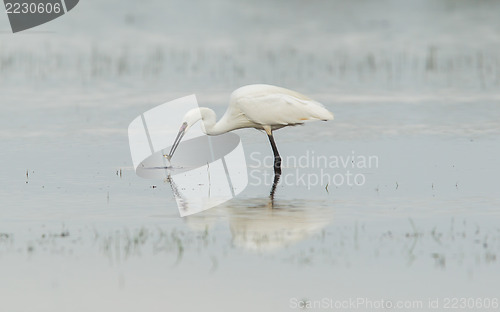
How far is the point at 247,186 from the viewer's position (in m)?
12.1

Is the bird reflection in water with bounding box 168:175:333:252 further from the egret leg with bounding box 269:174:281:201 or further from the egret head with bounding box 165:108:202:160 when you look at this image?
the egret head with bounding box 165:108:202:160

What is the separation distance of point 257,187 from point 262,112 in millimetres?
2183

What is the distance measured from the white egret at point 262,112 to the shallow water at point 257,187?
50cm

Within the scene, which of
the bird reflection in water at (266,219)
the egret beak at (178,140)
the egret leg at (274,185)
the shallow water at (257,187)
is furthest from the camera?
the egret beak at (178,140)

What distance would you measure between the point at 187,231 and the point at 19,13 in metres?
26.6

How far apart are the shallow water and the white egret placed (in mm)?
502

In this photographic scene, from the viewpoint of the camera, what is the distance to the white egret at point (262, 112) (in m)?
14.1

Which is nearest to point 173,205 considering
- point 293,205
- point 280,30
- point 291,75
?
point 293,205

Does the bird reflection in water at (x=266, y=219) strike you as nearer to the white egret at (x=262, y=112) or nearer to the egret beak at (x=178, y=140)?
the egret beak at (x=178, y=140)

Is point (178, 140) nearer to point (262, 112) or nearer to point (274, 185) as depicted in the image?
point (262, 112)

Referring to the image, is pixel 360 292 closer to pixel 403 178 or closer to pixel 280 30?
pixel 403 178

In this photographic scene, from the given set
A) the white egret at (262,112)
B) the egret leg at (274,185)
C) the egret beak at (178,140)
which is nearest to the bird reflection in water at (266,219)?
the egret leg at (274,185)

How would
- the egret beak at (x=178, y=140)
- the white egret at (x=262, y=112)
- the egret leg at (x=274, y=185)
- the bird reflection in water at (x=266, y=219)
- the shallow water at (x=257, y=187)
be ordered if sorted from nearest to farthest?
the shallow water at (x=257, y=187) < the bird reflection in water at (x=266, y=219) < the egret leg at (x=274, y=185) < the egret beak at (x=178, y=140) < the white egret at (x=262, y=112)

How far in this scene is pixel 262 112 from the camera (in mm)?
14070
